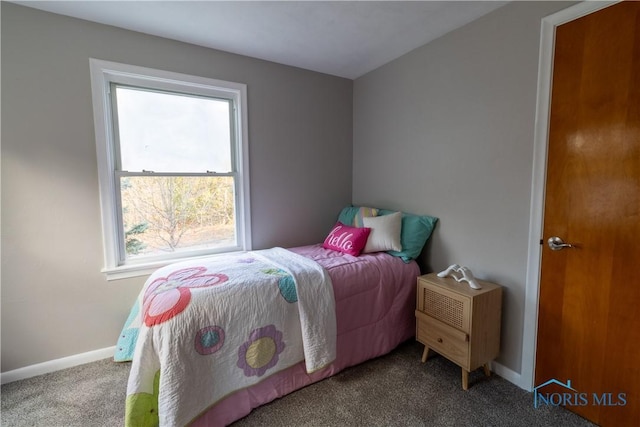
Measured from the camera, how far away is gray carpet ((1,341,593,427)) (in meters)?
1.60

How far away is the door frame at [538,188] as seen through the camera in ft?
5.34

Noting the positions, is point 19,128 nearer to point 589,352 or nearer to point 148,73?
point 148,73

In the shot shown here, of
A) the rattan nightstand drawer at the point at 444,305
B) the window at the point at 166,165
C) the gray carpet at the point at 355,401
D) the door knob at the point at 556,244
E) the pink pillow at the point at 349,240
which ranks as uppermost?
the window at the point at 166,165

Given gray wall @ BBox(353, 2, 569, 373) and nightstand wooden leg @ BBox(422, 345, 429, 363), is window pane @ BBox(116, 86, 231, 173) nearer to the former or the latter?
gray wall @ BBox(353, 2, 569, 373)

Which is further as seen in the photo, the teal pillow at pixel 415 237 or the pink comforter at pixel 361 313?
the teal pillow at pixel 415 237

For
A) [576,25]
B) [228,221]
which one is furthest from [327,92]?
→ [576,25]

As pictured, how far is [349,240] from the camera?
245 cm

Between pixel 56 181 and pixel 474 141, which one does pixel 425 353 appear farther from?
pixel 56 181

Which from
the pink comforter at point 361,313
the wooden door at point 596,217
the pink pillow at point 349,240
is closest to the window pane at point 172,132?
the pink pillow at point 349,240

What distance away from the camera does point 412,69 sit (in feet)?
8.18

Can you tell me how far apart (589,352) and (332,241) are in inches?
69.8

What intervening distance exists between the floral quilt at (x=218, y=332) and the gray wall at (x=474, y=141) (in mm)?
1133

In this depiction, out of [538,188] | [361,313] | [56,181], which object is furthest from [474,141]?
[56,181]

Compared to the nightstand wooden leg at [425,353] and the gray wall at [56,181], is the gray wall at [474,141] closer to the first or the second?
the nightstand wooden leg at [425,353]
